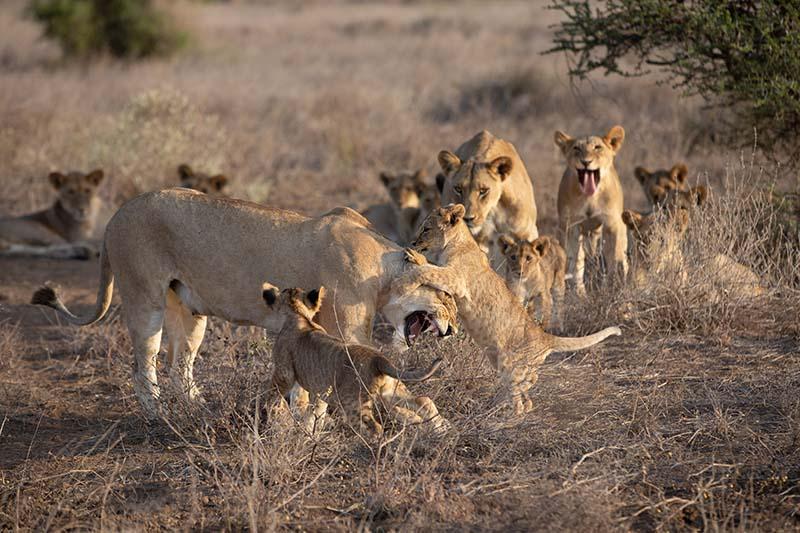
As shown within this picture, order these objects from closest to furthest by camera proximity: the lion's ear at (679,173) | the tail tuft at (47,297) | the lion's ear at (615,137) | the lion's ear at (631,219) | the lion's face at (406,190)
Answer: the tail tuft at (47,297)
the lion's ear at (631,219)
the lion's ear at (615,137)
the lion's ear at (679,173)
the lion's face at (406,190)

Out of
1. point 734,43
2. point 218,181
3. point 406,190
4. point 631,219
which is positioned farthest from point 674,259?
point 218,181

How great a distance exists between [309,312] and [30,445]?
5.66 feet

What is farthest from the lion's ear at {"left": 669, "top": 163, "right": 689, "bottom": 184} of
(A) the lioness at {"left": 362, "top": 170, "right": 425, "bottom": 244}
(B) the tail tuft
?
(B) the tail tuft

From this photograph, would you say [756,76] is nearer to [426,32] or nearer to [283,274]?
[283,274]

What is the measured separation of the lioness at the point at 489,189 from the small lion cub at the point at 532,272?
0.31 meters

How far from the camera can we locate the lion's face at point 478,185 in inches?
303

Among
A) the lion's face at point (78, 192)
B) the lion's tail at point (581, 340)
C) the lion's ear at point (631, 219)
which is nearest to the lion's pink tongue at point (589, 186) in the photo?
the lion's ear at point (631, 219)

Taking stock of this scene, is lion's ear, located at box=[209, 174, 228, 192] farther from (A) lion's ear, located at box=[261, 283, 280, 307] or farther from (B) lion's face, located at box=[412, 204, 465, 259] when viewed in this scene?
(A) lion's ear, located at box=[261, 283, 280, 307]

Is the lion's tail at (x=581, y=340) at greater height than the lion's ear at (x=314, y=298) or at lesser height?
lesser

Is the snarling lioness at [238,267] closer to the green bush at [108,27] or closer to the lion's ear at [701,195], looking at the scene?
the lion's ear at [701,195]

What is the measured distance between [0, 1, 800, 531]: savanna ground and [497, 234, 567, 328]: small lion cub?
355mm

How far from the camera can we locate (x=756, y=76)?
885 cm

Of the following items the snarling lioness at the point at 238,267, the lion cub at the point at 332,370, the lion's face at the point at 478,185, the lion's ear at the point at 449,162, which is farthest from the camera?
the lion's ear at the point at 449,162

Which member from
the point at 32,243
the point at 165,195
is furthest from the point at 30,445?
the point at 32,243
